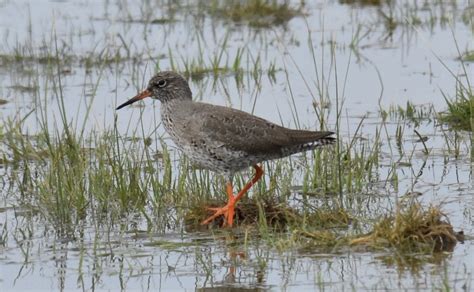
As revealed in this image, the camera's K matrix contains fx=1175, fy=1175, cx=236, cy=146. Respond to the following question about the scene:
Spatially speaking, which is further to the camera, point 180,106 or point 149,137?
point 149,137

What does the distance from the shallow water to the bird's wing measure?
0.66m

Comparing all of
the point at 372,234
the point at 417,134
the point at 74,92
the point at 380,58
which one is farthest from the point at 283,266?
the point at 380,58

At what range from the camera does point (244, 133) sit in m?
8.26

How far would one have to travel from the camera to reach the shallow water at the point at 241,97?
22.7ft

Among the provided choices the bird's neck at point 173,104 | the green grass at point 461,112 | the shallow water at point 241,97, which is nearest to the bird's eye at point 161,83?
the bird's neck at point 173,104

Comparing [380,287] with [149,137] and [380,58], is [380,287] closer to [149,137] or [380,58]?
[149,137]

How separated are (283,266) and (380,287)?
0.72m

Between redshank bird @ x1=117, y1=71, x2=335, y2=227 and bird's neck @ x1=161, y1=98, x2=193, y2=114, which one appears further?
bird's neck @ x1=161, y1=98, x2=193, y2=114

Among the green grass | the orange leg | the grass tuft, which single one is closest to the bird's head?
the orange leg

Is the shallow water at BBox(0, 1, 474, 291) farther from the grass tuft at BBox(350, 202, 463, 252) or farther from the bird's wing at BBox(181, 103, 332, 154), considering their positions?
the bird's wing at BBox(181, 103, 332, 154)

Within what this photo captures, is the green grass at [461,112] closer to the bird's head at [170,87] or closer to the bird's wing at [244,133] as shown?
the bird's wing at [244,133]

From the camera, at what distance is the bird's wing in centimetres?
822

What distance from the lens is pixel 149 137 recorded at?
10.1 meters

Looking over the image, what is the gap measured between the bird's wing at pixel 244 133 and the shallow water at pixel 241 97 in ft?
2.16
